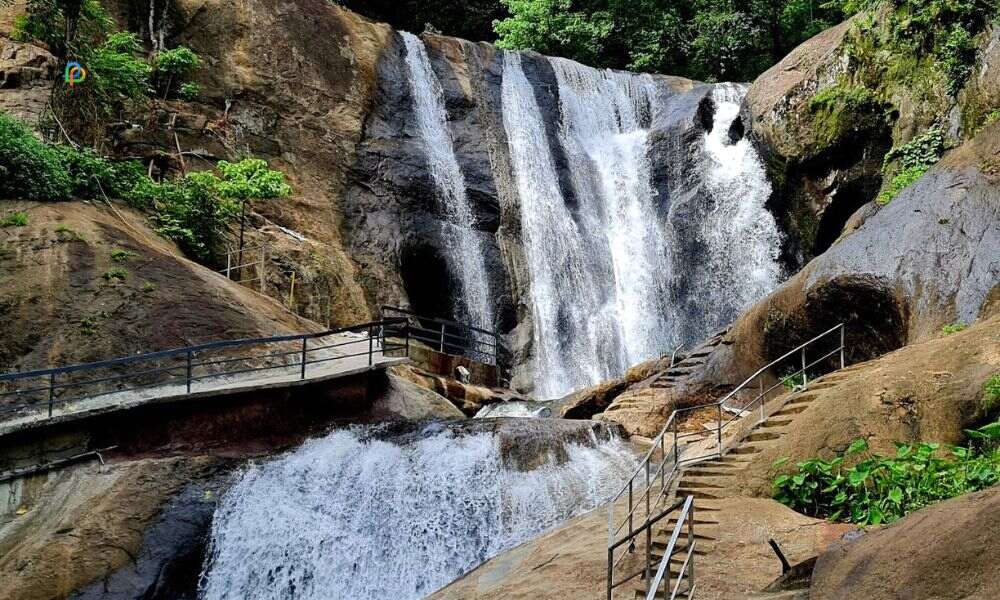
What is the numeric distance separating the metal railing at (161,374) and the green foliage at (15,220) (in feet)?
11.8

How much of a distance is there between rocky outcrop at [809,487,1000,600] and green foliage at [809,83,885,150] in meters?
20.3

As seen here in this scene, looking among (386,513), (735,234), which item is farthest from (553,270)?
(386,513)

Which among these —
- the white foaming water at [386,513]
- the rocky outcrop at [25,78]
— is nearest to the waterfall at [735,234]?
the white foaming water at [386,513]

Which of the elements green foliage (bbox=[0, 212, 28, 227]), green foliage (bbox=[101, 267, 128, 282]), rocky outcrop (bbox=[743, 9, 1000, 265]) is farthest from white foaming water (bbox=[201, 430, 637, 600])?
rocky outcrop (bbox=[743, 9, 1000, 265])

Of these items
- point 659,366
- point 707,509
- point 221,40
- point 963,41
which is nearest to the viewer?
point 707,509

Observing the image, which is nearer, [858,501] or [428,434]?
[858,501]

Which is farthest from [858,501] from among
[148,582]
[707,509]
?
[148,582]

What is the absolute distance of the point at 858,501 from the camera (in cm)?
822

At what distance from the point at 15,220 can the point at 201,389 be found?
17.5ft

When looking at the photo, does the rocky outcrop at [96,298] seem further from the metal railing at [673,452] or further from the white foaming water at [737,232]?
the white foaming water at [737,232]

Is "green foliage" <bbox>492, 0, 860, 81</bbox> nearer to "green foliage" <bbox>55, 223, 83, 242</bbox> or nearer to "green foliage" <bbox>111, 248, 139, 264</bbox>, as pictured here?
"green foliage" <bbox>111, 248, 139, 264</bbox>

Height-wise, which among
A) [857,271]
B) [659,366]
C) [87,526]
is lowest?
[87,526]

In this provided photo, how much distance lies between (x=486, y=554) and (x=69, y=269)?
30.8 feet

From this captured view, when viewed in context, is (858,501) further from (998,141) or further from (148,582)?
(148,582)
